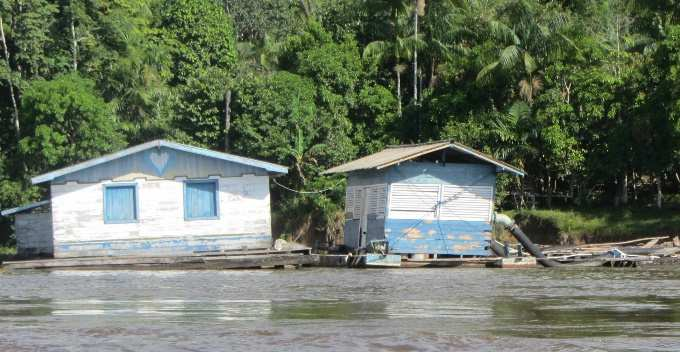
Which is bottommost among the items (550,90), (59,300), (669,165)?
(59,300)

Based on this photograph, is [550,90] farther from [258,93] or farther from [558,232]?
[258,93]

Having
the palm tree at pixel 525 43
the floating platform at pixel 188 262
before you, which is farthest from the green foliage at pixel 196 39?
the floating platform at pixel 188 262

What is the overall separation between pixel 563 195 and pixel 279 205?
9197mm

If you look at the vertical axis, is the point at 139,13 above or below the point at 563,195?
above

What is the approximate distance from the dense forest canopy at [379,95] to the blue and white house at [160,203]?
21.9ft

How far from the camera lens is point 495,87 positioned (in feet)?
118

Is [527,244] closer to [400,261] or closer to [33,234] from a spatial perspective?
[400,261]

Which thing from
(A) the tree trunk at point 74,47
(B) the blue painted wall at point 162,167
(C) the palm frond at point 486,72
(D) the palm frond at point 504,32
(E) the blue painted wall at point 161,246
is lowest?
(E) the blue painted wall at point 161,246

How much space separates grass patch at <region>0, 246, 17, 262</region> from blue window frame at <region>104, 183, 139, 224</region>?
5.76 m

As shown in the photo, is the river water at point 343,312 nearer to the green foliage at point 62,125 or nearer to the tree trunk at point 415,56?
the green foliage at point 62,125

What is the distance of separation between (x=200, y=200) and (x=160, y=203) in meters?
1.01

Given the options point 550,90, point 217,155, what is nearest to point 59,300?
point 217,155

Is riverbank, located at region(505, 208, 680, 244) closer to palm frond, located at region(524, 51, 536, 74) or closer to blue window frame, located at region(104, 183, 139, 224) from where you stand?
palm frond, located at region(524, 51, 536, 74)

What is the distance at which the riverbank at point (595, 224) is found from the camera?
1234 inches
